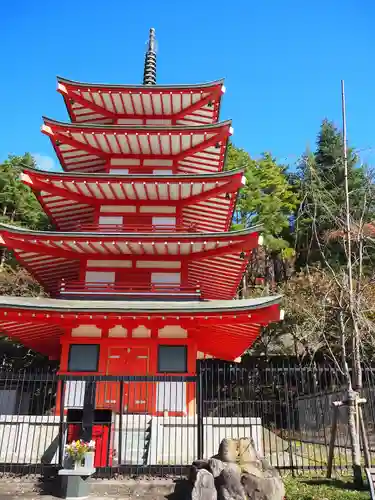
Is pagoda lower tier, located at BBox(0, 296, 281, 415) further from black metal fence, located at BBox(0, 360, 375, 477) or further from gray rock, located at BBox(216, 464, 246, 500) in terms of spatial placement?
gray rock, located at BBox(216, 464, 246, 500)

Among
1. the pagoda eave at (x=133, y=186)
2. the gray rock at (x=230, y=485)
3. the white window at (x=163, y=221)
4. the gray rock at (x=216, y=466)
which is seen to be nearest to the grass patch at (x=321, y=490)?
the gray rock at (x=230, y=485)

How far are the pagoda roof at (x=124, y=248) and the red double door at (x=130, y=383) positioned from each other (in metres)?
4.00

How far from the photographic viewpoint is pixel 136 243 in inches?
685

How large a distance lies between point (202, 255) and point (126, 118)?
8.70 m

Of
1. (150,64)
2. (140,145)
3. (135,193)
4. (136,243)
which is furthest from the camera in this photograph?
(150,64)

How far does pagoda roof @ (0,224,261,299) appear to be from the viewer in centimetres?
1719

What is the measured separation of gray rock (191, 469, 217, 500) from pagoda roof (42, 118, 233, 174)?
1446 cm

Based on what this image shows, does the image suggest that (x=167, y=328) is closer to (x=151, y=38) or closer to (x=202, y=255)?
(x=202, y=255)

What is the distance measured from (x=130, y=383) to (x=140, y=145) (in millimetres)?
10848

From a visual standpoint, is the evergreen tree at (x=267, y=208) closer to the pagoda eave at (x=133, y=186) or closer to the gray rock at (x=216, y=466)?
the pagoda eave at (x=133, y=186)

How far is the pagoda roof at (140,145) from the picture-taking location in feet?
64.0

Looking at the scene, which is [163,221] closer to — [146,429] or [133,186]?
[133,186]

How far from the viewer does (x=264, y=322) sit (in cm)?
1599

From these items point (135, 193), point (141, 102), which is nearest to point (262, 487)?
point (135, 193)
